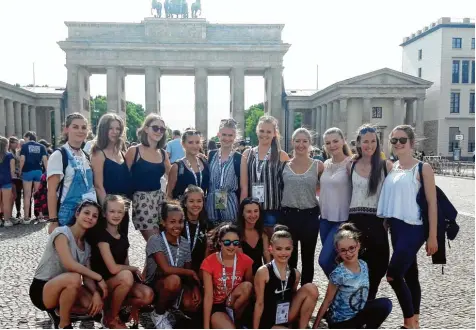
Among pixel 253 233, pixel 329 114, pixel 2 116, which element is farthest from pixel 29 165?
pixel 329 114

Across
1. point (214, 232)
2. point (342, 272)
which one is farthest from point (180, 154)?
point (342, 272)

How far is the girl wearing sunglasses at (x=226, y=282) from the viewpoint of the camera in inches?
195

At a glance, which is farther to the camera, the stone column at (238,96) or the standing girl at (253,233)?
the stone column at (238,96)

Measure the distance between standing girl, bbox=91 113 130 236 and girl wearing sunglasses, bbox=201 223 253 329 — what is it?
4.65ft

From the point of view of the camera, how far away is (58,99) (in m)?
52.9

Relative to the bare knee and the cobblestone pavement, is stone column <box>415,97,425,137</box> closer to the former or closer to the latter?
the cobblestone pavement

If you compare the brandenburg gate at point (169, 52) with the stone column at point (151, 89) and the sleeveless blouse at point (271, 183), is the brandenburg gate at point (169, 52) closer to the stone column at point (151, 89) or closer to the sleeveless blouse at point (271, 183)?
the stone column at point (151, 89)

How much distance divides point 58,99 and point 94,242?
2036 inches

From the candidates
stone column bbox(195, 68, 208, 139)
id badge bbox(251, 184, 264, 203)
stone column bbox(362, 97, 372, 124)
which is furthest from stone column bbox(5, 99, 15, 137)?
id badge bbox(251, 184, 264, 203)

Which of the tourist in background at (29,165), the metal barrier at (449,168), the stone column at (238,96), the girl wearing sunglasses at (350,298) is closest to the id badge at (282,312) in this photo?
the girl wearing sunglasses at (350,298)

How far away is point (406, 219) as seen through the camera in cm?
520

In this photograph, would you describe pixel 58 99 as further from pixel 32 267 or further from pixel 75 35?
pixel 32 267

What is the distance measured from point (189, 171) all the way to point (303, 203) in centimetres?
157

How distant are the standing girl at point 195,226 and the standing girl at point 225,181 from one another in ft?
1.20
